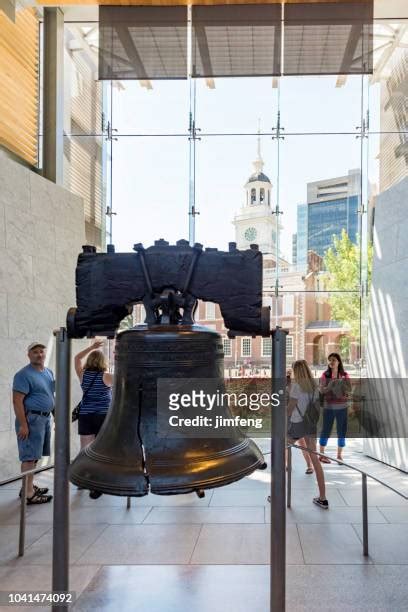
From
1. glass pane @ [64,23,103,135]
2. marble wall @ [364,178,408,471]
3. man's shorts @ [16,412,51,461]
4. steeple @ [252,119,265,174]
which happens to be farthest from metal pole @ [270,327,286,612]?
steeple @ [252,119,265,174]

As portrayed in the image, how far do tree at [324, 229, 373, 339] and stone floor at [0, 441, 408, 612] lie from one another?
4.75 meters

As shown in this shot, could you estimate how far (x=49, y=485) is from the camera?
226 inches

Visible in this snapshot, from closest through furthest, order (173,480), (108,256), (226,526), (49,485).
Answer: (173,480)
(108,256)
(226,526)
(49,485)

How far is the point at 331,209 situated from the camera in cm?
980

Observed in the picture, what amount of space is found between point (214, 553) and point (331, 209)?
7635 millimetres

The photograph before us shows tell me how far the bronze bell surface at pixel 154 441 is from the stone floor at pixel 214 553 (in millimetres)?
1739

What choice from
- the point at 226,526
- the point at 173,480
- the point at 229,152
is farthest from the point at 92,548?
the point at 229,152

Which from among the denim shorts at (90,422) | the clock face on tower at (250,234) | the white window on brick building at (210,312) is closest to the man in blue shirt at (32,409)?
the denim shorts at (90,422)

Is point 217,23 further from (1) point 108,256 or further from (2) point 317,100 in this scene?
(1) point 108,256

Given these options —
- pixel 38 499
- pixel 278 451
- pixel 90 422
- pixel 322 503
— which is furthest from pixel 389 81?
pixel 38 499

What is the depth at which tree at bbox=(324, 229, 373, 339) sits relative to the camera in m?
9.62

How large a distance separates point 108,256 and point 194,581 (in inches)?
104

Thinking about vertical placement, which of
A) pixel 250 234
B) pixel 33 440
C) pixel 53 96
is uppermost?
pixel 53 96

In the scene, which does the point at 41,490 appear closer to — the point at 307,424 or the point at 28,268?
the point at 28,268
